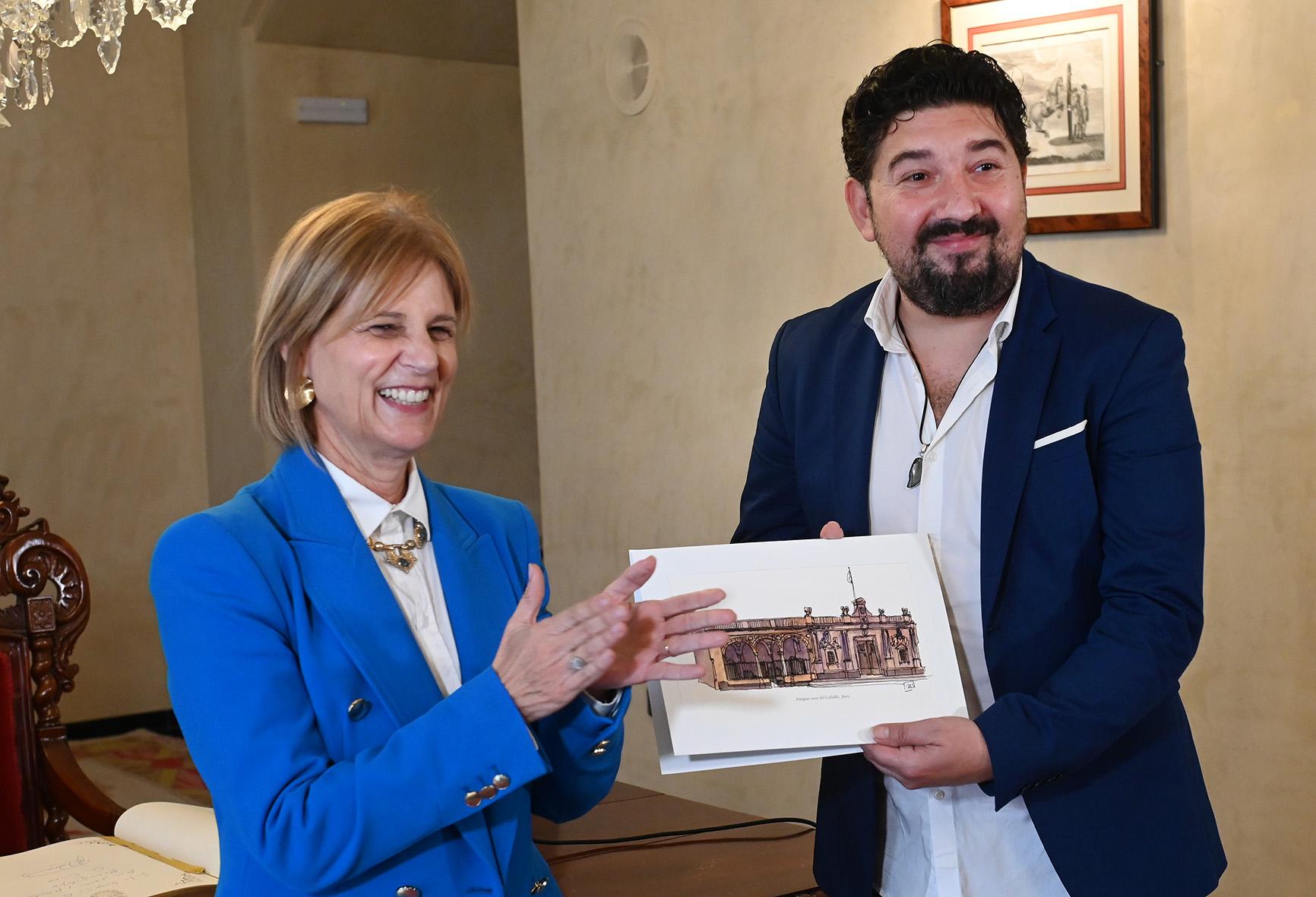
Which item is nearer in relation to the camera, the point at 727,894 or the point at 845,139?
the point at 727,894

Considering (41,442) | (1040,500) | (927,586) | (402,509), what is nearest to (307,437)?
(402,509)

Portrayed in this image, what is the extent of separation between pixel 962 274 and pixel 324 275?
872 millimetres

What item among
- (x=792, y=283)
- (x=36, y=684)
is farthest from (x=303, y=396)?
(x=792, y=283)

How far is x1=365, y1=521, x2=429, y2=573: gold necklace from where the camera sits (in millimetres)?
1655

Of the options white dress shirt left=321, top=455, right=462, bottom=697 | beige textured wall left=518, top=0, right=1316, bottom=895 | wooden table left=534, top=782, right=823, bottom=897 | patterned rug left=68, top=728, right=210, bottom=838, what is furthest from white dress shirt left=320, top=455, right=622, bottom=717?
patterned rug left=68, top=728, right=210, bottom=838

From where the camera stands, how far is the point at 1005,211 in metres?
1.90

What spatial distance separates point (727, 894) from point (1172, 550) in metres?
0.75

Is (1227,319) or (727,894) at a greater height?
(1227,319)

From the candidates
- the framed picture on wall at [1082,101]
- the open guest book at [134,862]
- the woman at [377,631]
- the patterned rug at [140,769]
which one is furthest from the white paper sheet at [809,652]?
the patterned rug at [140,769]

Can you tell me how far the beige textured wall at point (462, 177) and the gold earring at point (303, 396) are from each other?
5.83m

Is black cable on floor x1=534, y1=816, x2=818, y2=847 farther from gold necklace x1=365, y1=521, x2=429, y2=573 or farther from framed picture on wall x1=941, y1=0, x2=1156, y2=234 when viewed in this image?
framed picture on wall x1=941, y1=0, x2=1156, y2=234

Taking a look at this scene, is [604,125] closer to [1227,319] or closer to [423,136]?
[1227,319]

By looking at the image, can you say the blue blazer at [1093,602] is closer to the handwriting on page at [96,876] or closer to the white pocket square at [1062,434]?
the white pocket square at [1062,434]

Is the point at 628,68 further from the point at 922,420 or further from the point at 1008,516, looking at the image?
the point at 1008,516
